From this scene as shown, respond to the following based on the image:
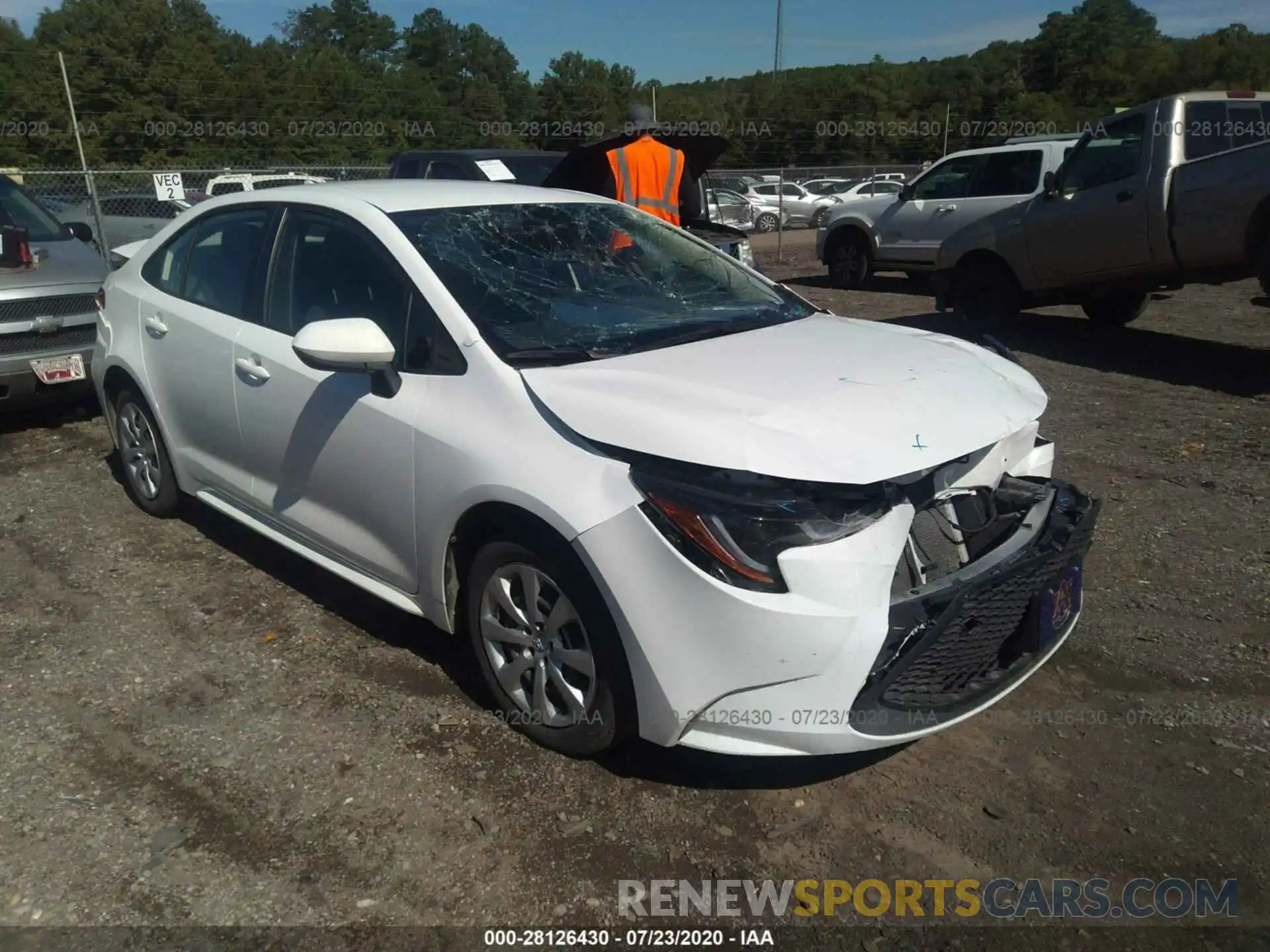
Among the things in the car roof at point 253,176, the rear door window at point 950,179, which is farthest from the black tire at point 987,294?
the car roof at point 253,176

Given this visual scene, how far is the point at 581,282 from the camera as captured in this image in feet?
11.8

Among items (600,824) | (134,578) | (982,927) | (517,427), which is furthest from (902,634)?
(134,578)

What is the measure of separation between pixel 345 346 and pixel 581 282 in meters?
0.94

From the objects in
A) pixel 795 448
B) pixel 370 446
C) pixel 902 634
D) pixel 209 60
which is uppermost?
pixel 209 60

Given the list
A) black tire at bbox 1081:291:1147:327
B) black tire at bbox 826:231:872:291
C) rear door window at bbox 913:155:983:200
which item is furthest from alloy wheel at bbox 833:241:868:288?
black tire at bbox 1081:291:1147:327

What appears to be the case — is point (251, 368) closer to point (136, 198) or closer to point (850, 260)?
point (850, 260)

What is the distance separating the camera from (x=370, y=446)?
130 inches

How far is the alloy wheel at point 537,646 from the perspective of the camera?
2.84 m

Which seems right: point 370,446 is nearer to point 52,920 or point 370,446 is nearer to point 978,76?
point 52,920

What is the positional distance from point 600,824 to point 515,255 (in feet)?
6.55

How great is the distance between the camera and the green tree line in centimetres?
3775

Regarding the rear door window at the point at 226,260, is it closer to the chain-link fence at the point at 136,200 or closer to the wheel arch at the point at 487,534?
the wheel arch at the point at 487,534

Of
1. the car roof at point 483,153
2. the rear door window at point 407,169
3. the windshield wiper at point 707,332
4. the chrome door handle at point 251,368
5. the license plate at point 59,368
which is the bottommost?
the license plate at point 59,368
